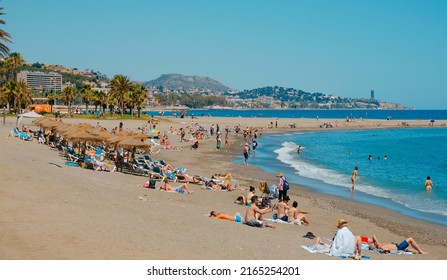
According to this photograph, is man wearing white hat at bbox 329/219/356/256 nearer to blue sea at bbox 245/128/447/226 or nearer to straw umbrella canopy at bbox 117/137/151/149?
blue sea at bbox 245/128/447/226

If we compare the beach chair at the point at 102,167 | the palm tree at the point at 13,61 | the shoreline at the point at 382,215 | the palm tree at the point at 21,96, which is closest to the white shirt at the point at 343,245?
the shoreline at the point at 382,215

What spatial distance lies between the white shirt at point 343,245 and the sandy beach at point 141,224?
2.06 feet

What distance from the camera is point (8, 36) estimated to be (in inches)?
1235

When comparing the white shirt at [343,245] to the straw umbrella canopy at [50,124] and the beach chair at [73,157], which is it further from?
the straw umbrella canopy at [50,124]

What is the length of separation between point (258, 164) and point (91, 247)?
88.6 feet

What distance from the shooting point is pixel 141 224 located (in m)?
11.4

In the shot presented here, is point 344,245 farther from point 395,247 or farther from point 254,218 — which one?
point 254,218

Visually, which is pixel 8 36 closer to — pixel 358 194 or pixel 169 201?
pixel 169 201

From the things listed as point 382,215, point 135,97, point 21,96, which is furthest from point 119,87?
point 382,215

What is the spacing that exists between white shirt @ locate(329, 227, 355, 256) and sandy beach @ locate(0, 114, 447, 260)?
2.06 feet

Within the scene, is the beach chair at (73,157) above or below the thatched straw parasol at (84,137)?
below

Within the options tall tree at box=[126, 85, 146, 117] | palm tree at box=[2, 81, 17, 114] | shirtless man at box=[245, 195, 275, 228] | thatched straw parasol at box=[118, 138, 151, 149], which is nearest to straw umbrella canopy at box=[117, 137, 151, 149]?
thatched straw parasol at box=[118, 138, 151, 149]

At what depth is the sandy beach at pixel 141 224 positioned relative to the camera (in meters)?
8.92

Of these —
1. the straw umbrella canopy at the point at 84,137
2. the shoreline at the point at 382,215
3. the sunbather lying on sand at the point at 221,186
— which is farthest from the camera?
the straw umbrella canopy at the point at 84,137
